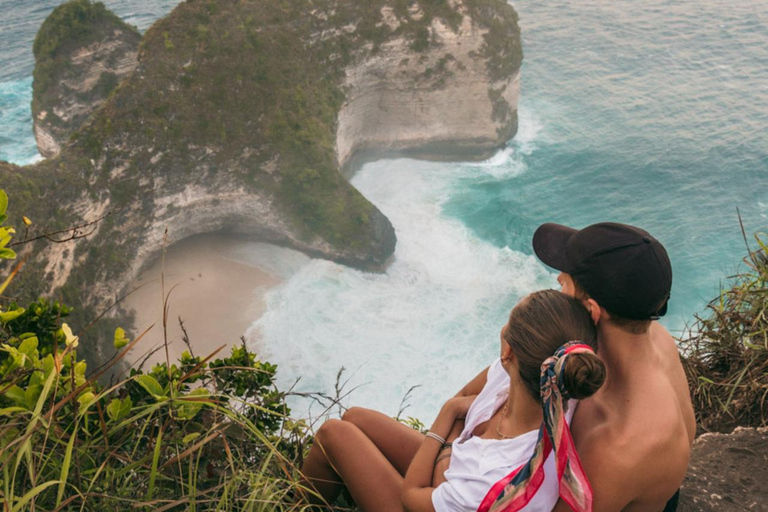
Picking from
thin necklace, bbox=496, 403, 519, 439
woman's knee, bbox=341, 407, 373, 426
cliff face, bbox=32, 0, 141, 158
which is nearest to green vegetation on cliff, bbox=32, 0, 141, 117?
cliff face, bbox=32, 0, 141, 158

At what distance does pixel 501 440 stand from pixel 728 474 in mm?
1862

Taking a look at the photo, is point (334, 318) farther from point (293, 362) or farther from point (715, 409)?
point (715, 409)

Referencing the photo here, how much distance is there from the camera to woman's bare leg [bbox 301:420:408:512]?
336 centimetres

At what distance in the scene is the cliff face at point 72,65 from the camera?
29141 mm

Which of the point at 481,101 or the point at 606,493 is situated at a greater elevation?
the point at 606,493

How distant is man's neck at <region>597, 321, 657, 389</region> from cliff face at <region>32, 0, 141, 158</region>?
98.7 feet

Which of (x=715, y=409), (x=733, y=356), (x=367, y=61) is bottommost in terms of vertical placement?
(x=367, y=61)

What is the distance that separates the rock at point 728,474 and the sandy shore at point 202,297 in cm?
2047

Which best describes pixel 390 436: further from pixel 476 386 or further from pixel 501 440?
pixel 501 440

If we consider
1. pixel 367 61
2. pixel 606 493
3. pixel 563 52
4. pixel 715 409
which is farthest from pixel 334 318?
pixel 563 52

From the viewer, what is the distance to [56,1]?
52406 mm

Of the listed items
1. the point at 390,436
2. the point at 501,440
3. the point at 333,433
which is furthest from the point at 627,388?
the point at 333,433

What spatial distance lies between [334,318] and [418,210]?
29.9ft

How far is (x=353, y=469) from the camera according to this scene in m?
3.46
